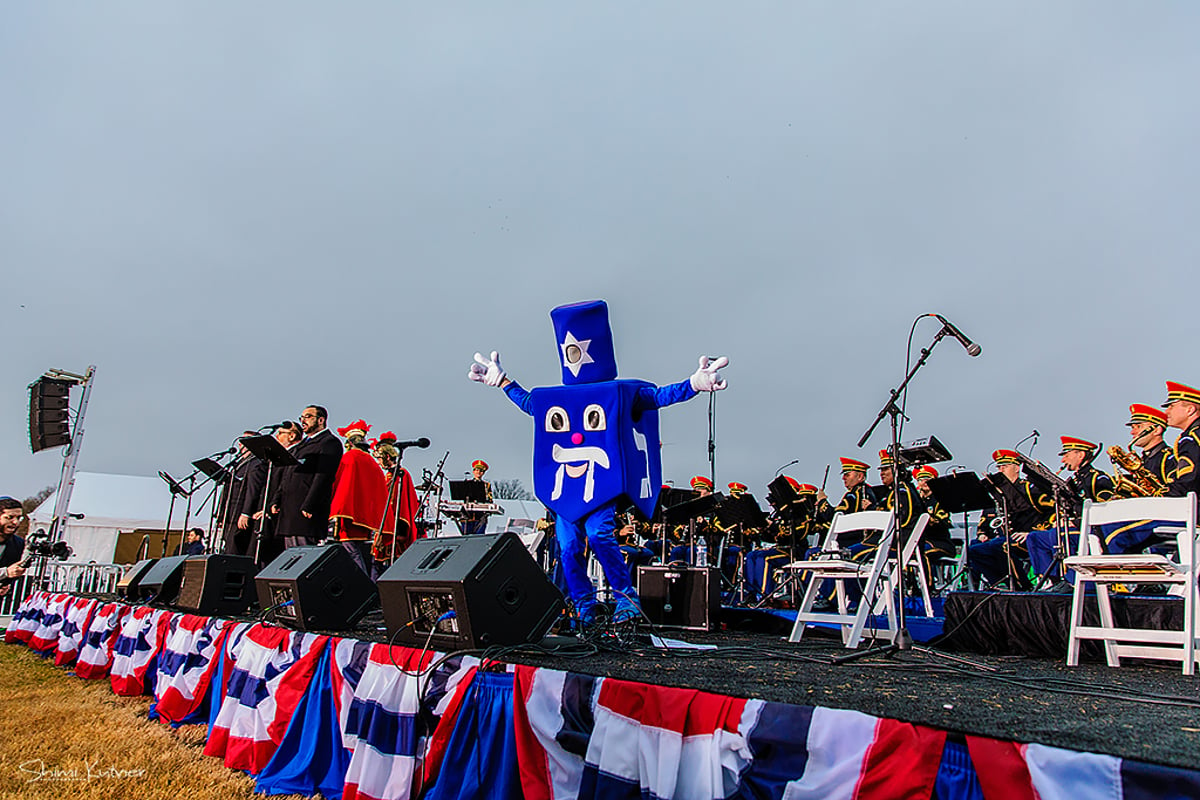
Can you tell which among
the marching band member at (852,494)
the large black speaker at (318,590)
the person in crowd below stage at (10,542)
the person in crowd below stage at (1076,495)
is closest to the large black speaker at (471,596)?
the large black speaker at (318,590)

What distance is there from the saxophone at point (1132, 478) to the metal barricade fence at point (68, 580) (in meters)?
10.9

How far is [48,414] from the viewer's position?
400 inches

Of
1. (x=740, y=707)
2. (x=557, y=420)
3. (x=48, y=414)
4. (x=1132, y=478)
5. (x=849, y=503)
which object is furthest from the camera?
(x=48, y=414)

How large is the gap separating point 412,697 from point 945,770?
1563mm

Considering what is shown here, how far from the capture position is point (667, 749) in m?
1.66

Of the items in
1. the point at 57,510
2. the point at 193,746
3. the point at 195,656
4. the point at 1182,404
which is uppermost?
the point at 1182,404

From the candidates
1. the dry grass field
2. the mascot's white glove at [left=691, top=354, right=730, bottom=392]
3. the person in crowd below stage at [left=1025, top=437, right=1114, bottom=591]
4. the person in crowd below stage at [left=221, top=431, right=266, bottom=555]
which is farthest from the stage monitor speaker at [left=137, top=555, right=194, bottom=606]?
the person in crowd below stage at [left=1025, top=437, right=1114, bottom=591]

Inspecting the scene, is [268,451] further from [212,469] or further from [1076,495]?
[1076,495]

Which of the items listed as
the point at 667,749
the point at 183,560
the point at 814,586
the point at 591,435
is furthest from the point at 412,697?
the point at 183,560

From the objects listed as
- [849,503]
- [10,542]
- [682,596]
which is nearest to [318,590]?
[682,596]

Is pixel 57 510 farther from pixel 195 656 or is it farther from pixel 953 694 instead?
pixel 953 694

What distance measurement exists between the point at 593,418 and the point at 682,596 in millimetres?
1441

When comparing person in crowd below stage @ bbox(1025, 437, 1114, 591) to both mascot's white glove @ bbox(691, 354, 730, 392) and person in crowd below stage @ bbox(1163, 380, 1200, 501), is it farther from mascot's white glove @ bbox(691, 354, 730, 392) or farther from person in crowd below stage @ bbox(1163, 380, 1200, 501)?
mascot's white glove @ bbox(691, 354, 730, 392)

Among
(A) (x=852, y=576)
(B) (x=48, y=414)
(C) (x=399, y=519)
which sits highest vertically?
(B) (x=48, y=414)
